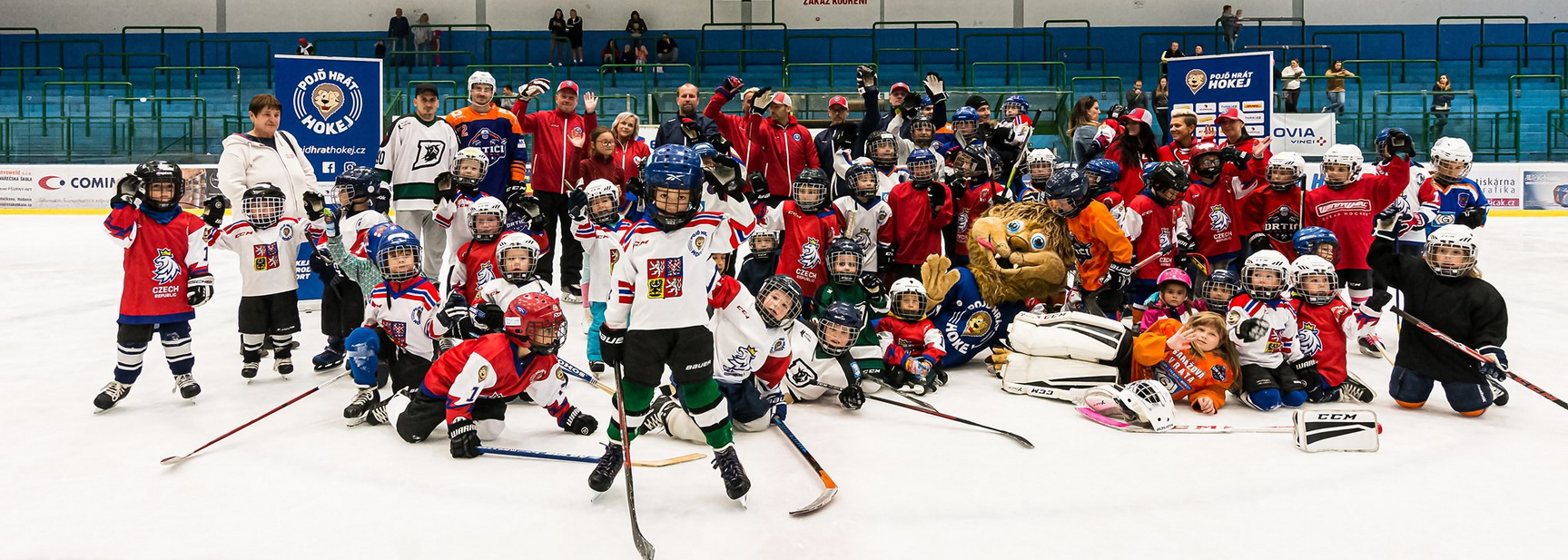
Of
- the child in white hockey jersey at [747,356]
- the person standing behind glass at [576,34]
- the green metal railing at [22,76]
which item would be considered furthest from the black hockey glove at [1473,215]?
the green metal railing at [22,76]

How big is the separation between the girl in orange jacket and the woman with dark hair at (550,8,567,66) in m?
17.7

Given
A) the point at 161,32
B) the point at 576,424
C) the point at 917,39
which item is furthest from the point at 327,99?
the point at 161,32

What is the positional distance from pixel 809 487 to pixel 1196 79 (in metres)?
6.58

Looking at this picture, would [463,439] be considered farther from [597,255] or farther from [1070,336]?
[1070,336]

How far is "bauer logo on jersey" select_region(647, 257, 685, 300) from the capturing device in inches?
156

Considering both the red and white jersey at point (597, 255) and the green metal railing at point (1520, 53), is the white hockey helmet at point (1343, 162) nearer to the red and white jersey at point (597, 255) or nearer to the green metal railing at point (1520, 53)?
the red and white jersey at point (597, 255)

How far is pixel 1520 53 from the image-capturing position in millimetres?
21500

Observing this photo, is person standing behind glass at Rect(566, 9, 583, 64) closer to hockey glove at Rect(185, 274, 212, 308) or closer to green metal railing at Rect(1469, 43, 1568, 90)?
hockey glove at Rect(185, 274, 212, 308)

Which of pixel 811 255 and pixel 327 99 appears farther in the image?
pixel 327 99

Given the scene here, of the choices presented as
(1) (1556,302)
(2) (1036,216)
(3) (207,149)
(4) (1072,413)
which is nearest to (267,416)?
(4) (1072,413)

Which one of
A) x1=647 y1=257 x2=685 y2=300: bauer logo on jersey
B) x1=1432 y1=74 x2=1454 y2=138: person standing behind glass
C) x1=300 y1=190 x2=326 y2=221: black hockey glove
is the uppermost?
x1=1432 y1=74 x2=1454 y2=138: person standing behind glass

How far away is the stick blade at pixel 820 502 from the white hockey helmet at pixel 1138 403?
69.2 inches

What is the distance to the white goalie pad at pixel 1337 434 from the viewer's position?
4.57 metres

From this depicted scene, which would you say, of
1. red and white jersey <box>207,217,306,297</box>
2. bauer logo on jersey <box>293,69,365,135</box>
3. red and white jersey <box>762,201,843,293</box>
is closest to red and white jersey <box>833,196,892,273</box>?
red and white jersey <box>762,201,843,293</box>
